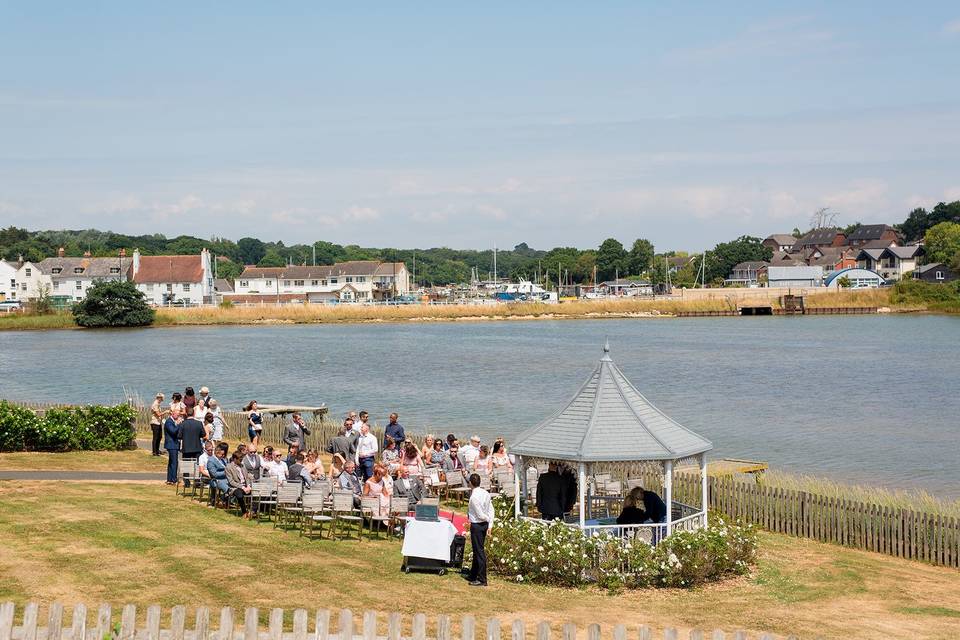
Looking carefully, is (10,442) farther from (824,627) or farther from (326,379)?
(326,379)

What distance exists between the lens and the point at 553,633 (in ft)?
45.6

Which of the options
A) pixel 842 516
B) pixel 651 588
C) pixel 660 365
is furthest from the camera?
Result: pixel 660 365

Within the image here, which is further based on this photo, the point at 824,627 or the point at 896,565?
the point at 896,565

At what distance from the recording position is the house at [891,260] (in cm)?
18062

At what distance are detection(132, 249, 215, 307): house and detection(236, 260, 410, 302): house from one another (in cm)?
2388

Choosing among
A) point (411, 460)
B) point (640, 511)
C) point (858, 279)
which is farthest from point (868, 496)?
Answer: point (858, 279)

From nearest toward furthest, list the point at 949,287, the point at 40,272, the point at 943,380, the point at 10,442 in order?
1. the point at 10,442
2. the point at 943,380
3. the point at 949,287
4. the point at 40,272

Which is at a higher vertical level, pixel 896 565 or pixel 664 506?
pixel 664 506

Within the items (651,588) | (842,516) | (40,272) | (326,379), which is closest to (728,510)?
(842,516)

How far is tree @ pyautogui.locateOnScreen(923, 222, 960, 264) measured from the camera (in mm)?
168125

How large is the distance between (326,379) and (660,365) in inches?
935

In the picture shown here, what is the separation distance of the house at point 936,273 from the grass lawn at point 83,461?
152932mm

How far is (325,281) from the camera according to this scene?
174125 millimetres

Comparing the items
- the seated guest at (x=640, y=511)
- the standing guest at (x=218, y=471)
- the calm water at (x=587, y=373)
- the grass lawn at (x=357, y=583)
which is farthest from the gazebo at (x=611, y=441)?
the calm water at (x=587, y=373)
